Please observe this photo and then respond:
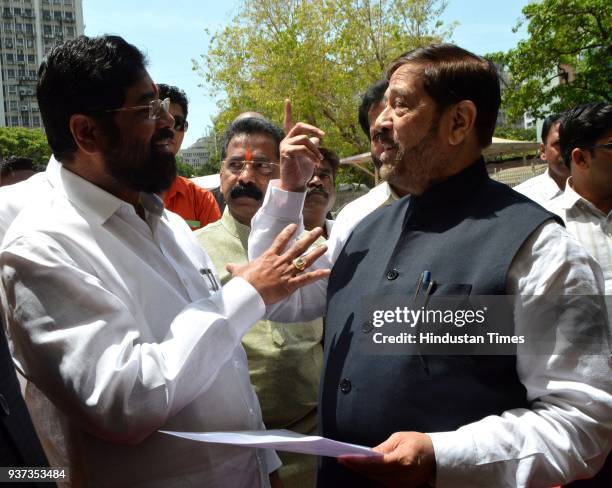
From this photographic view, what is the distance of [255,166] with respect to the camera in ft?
12.0

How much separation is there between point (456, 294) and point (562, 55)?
1846 cm

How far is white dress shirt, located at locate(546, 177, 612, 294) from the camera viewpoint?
360cm

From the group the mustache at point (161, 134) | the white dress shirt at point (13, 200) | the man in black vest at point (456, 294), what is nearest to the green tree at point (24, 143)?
the white dress shirt at point (13, 200)

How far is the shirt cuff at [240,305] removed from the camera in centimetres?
201

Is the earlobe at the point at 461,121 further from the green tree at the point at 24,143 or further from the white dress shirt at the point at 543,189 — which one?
the green tree at the point at 24,143

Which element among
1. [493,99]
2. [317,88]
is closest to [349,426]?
[493,99]

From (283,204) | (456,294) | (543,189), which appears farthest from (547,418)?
(543,189)

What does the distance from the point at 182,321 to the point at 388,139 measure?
0.86 meters

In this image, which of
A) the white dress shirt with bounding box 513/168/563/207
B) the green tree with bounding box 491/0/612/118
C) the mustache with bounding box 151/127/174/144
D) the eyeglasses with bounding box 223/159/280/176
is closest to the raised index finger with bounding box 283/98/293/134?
the mustache with bounding box 151/127/174/144

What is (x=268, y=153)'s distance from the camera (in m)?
3.72

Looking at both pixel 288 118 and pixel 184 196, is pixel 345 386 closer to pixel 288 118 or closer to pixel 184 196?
pixel 288 118

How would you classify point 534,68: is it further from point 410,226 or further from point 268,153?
point 410,226

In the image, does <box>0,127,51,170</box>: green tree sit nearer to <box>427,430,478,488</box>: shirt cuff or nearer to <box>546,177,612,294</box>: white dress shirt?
<box>546,177,612,294</box>: white dress shirt

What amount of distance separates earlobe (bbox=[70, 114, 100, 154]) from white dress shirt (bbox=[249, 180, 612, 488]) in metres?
1.38
